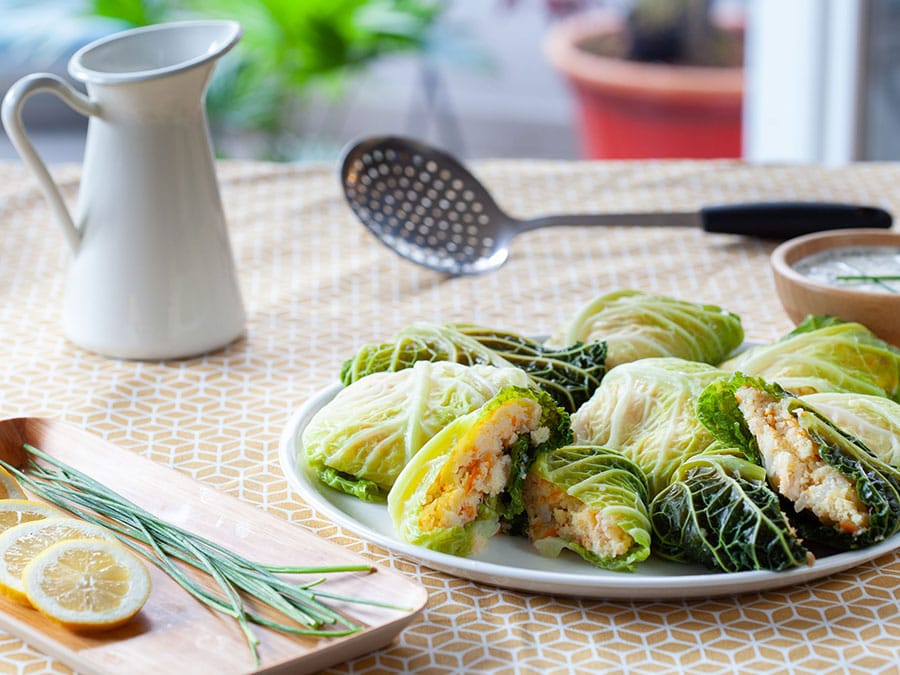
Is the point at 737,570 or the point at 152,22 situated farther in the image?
the point at 152,22

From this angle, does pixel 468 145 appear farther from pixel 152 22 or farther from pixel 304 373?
pixel 304 373

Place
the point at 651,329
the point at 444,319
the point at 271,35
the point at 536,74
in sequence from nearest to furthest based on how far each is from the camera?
the point at 651,329
the point at 444,319
the point at 271,35
the point at 536,74

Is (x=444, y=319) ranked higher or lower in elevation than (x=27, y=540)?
lower

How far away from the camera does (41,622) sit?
1.06m

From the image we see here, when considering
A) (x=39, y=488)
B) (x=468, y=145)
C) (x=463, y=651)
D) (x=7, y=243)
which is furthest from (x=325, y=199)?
(x=468, y=145)

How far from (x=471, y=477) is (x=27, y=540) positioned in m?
0.44

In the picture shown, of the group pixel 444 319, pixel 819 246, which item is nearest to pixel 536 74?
pixel 444 319

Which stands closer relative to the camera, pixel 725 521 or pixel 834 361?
pixel 725 521

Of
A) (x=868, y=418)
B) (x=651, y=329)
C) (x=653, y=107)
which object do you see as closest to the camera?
(x=868, y=418)

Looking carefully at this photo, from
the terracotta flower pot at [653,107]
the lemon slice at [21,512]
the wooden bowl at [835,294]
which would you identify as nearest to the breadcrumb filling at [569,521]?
the lemon slice at [21,512]

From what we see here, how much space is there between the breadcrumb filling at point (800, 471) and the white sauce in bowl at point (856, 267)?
1.81 ft

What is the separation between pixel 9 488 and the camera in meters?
1.32

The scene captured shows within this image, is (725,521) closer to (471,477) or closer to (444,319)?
(471,477)

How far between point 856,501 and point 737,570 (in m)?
0.14
